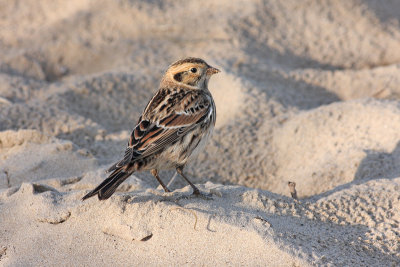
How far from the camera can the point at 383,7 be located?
8797 mm

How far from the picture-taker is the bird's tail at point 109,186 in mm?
3652

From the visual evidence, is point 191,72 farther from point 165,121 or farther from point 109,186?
point 109,186

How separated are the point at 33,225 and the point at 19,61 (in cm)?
423

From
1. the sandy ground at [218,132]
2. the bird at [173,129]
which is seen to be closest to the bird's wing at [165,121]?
the bird at [173,129]

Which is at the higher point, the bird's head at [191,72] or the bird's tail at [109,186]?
the bird's head at [191,72]

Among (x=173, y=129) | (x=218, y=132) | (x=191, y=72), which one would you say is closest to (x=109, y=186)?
(x=173, y=129)

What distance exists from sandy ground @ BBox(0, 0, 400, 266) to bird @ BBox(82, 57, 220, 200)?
23cm

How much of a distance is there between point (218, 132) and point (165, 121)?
1.63 meters

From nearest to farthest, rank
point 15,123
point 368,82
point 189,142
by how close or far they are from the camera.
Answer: point 189,142 < point 15,123 < point 368,82

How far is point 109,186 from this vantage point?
3721mm

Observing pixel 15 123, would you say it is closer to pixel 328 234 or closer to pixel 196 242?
pixel 196 242

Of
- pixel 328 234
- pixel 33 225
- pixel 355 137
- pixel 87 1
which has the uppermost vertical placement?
pixel 87 1

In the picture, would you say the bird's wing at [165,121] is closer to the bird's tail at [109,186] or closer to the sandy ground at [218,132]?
the bird's tail at [109,186]

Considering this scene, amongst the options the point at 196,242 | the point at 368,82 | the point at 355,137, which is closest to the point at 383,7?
the point at 368,82
